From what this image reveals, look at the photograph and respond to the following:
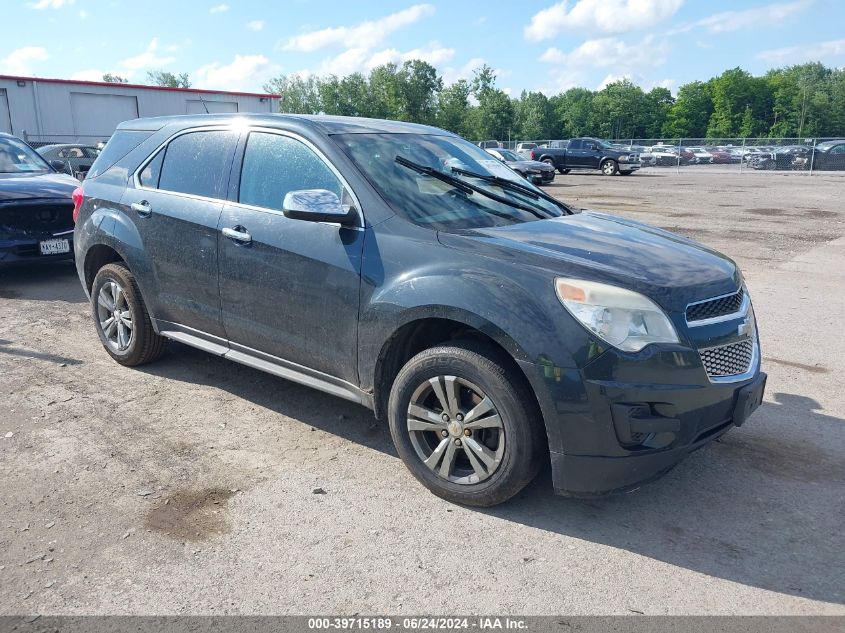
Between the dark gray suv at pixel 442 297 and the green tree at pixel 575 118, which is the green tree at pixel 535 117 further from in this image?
the dark gray suv at pixel 442 297

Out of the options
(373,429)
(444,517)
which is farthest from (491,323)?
(373,429)

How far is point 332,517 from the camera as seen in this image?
348 centimetres

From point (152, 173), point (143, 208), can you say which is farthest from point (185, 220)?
point (152, 173)

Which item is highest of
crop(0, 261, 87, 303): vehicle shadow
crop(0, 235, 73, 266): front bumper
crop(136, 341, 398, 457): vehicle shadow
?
crop(0, 235, 73, 266): front bumper

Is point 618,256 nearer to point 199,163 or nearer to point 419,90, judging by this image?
point 199,163

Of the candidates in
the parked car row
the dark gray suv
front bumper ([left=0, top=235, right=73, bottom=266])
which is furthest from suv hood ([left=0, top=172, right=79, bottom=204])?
the parked car row

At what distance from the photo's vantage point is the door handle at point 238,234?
4289mm

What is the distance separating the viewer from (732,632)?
2.69 metres

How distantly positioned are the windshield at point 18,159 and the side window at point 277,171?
6.29 m

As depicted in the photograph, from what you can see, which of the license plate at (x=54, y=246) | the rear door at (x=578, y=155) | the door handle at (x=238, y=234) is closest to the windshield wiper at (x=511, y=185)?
the door handle at (x=238, y=234)

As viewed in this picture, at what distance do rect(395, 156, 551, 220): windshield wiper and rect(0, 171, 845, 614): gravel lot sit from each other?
5.11ft

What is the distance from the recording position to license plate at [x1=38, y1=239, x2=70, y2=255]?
8344mm

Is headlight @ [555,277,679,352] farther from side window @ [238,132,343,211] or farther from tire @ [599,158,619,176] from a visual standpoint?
tire @ [599,158,619,176]

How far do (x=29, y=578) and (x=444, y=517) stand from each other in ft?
5.90
